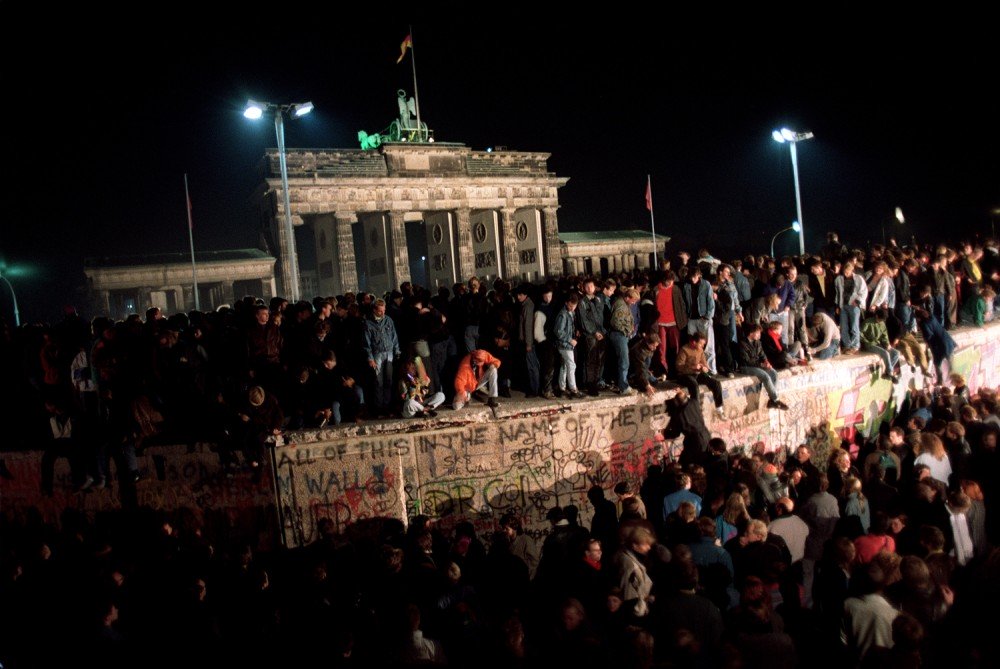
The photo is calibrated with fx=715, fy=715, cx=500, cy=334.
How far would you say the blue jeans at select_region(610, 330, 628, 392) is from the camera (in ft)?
35.4

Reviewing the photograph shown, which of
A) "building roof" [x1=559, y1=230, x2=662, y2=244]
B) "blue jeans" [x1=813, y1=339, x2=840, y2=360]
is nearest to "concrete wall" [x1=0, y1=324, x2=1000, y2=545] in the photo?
"blue jeans" [x1=813, y1=339, x2=840, y2=360]

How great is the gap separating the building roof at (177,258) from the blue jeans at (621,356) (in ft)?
105

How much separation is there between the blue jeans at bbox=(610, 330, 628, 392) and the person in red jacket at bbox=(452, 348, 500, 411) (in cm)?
185

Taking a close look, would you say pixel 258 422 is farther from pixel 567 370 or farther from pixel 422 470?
pixel 567 370

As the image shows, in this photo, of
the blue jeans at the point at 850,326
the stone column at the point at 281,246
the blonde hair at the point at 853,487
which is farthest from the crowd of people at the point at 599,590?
the stone column at the point at 281,246

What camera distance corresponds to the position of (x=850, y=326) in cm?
1328

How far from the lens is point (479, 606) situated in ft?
21.0

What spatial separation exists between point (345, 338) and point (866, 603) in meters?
7.22

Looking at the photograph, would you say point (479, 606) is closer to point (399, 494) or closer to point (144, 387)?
point (399, 494)

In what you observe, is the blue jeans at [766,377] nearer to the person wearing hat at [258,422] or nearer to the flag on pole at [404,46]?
the person wearing hat at [258,422]

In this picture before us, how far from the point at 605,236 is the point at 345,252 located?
67.6ft

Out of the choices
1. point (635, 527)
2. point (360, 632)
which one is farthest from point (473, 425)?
point (360, 632)

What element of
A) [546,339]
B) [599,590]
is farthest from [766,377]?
[599,590]

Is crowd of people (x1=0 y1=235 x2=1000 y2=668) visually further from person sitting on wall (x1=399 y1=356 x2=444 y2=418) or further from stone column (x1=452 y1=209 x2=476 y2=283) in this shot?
stone column (x1=452 y1=209 x2=476 y2=283)
